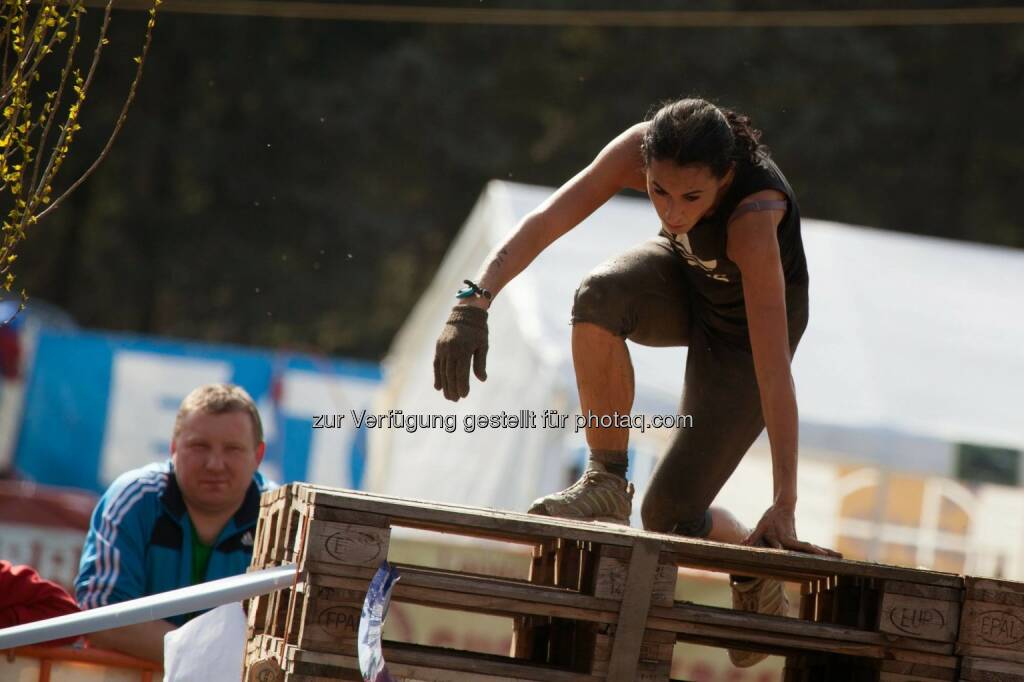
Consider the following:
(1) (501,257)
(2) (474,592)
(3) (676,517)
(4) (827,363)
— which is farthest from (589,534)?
(4) (827,363)

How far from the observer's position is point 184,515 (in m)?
4.74

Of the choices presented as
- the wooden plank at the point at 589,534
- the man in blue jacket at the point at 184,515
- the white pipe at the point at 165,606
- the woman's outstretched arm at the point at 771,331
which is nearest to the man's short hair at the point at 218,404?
the man in blue jacket at the point at 184,515

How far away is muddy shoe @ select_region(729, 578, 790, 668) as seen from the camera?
428cm

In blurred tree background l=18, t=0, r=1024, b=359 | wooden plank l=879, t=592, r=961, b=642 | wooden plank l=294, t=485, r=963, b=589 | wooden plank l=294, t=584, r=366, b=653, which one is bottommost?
wooden plank l=294, t=584, r=366, b=653

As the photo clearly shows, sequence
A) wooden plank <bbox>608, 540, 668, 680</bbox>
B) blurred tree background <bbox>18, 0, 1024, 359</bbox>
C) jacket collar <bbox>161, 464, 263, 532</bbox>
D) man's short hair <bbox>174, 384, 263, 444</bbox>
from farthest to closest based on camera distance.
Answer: blurred tree background <bbox>18, 0, 1024, 359</bbox>
man's short hair <bbox>174, 384, 263, 444</bbox>
jacket collar <bbox>161, 464, 263, 532</bbox>
wooden plank <bbox>608, 540, 668, 680</bbox>

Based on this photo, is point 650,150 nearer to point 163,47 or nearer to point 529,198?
point 529,198

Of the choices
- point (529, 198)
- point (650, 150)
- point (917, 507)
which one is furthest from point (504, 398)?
point (650, 150)

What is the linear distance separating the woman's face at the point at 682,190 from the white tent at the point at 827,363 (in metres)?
4.24

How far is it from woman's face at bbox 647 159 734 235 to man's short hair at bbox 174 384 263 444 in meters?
1.98

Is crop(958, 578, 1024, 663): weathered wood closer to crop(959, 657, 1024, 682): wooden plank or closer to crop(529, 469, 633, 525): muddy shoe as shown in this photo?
crop(959, 657, 1024, 682): wooden plank

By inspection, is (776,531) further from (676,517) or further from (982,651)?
(676,517)

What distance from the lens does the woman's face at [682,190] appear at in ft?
11.7

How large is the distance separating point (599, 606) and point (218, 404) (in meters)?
2.24

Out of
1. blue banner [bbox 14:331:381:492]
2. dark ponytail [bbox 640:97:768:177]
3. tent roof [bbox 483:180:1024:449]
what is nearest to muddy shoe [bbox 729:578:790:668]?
dark ponytail [bbox 640:97:768:177]
